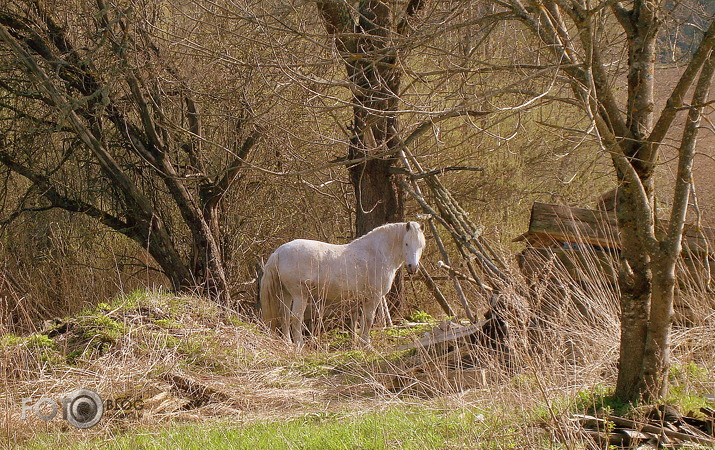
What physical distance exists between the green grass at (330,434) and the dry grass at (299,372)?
0.17 feet

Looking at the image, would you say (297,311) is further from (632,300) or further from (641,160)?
(641,160)

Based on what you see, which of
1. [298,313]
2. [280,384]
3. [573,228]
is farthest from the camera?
[298,313]

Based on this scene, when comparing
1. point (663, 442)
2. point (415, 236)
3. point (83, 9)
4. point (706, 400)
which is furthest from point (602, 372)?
point (83, 9)

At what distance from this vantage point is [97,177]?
1134 cm

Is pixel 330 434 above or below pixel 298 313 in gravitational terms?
above

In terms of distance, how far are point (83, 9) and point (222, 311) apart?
4.89 meters

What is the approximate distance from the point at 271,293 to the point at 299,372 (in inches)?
80.9

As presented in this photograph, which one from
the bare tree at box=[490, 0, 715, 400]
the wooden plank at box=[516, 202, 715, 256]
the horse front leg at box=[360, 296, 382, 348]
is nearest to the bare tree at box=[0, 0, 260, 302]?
the horse front leg at box=[360, 296, 382, 348]

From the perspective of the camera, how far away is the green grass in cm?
470

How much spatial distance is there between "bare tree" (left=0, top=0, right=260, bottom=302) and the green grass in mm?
4360

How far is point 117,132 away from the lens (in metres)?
11.3

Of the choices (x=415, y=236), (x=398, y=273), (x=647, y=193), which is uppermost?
(x=647, y=193)

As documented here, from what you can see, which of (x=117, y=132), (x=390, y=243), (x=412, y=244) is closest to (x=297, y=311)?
(x=390, y=243)

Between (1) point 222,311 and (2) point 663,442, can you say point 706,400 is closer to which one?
(2) point 663,442
